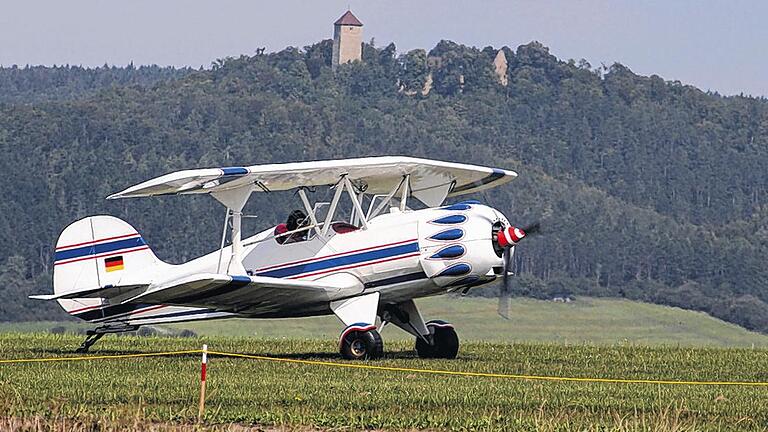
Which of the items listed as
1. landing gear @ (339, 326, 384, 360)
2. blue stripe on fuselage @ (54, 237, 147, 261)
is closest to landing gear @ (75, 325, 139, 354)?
blue stripe on fuselage @ (54, 237, 147, 261)

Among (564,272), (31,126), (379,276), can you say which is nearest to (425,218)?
(379,276)

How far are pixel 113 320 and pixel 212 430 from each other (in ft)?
37.4

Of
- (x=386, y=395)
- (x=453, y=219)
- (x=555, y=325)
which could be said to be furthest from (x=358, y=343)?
(x=555, y=325)

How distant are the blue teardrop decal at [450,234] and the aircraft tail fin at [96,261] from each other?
15.9 feet

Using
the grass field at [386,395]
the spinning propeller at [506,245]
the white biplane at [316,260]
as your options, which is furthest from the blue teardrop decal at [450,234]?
the grass field at [386,395]

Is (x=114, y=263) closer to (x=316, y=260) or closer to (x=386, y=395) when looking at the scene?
(x=316, y=260)

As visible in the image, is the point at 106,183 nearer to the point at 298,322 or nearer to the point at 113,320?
the point at 298,322

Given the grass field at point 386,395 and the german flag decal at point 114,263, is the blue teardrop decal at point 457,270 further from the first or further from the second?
the german flag decal at point 114,263

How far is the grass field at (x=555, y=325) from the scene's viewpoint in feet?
311

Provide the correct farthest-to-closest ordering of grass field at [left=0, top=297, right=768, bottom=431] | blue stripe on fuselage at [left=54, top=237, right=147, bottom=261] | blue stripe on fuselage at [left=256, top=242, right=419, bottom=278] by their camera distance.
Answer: blue stripe on fuselage at [left=54, top=237, right=147, bottom=261]
blue stripe on fuselage at [left=256, top=242, right=419, bottom=278]
grass field at [left=0, top=297, right=768, bottom=431]

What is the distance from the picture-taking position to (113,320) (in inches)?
986

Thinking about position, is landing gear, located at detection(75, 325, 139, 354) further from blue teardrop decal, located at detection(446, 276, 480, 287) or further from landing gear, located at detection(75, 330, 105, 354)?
blue teardrop decal, located at detection(446, 276, 480, 287)

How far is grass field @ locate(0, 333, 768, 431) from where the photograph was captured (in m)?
14.6

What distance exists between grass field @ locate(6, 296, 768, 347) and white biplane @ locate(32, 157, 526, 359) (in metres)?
64.5
